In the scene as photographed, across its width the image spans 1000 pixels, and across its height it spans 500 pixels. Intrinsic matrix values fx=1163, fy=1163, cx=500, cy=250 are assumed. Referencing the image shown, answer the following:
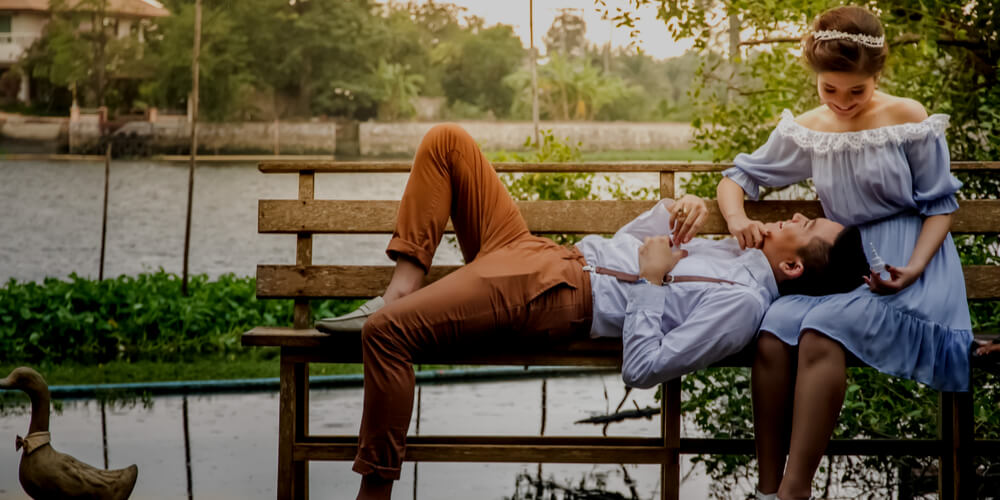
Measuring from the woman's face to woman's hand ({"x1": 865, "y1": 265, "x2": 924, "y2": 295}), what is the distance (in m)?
0.47

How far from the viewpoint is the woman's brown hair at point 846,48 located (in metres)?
3.00

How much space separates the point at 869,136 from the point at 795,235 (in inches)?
13.6

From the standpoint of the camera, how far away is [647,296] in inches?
119

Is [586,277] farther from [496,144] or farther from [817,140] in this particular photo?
[496,144]

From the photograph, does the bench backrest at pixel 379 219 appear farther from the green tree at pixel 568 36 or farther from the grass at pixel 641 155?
the green tree at pixel 568 36

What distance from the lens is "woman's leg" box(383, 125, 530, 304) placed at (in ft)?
10.2

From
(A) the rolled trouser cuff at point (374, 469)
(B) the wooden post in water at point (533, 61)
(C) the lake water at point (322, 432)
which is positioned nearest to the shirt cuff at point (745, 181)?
(C) the lake water at point (322, 432)

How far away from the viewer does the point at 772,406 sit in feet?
9.33

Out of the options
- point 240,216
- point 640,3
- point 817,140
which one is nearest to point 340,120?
point 240,216

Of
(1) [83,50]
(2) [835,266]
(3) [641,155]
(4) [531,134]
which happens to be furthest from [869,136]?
(1) [83,50]

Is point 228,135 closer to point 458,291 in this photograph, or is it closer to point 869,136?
point 458,291

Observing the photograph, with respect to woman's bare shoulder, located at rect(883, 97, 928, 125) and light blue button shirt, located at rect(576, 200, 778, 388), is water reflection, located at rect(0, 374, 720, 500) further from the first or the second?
woman's bare shoulder, located at rect(883, 97, 928, 125)

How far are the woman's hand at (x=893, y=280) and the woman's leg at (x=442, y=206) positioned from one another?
946 millimetres

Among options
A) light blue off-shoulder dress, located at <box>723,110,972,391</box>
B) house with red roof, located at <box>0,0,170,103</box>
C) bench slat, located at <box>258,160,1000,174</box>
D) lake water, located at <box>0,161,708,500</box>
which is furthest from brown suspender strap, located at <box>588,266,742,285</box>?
house with red roof, located at <box>0,0,170,103</box>
